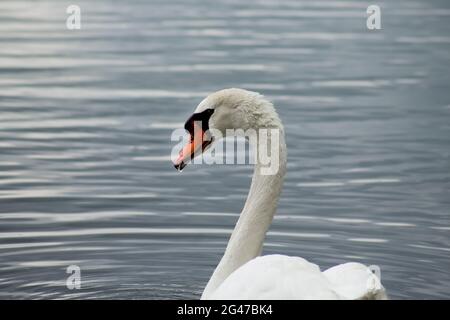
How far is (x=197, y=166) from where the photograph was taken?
522 inches

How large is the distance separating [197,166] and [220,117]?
5.07 m

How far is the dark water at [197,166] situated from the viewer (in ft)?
33.2

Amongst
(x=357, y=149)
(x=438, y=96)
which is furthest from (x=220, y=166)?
(x=438, y=96)

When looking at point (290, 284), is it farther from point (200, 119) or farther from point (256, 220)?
point (200, 119)

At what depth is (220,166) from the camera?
515 inches

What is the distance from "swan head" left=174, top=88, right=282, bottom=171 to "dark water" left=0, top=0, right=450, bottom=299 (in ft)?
4.81

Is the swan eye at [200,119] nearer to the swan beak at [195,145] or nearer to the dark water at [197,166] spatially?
the swan beak at [195,145]

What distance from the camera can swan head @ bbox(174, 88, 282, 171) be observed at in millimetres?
8133

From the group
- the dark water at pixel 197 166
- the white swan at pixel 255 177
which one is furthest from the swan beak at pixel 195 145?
the dark water at pixel 197 166

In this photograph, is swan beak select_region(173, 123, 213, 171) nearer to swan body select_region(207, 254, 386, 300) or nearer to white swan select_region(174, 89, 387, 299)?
white swan select_region(174, 89, 387, 299)

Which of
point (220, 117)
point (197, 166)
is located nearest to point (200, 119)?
point (220, 117)

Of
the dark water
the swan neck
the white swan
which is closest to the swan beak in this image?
the white swan

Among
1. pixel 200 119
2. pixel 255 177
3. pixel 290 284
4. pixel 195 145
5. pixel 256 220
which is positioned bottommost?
pixel 290 284

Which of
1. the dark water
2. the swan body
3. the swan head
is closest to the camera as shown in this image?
the swan body
